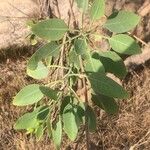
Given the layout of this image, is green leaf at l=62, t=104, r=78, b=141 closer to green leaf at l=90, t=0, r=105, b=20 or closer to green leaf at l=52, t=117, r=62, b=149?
green leaf at l=52, t=117, r=62, b=149

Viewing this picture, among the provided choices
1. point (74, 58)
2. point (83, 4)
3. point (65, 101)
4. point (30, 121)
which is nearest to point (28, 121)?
point (30, 121)

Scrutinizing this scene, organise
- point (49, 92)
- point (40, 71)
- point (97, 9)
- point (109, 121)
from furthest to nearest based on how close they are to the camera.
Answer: point (109, 121)
point (40, 71)
point (97, 9)
point (49, 92)

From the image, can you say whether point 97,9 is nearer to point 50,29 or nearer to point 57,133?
point 50,29

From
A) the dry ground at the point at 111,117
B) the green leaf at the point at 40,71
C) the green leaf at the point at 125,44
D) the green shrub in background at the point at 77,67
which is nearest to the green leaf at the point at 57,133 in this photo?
the green shrub in background at the point at 77,67

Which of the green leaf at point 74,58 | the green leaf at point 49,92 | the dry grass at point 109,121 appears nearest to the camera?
the green leaf at point 49,92

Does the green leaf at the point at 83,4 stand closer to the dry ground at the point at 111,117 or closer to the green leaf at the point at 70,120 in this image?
the green leaf at the point at 70,120

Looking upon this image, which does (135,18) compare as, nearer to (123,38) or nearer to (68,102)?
(123,38)
